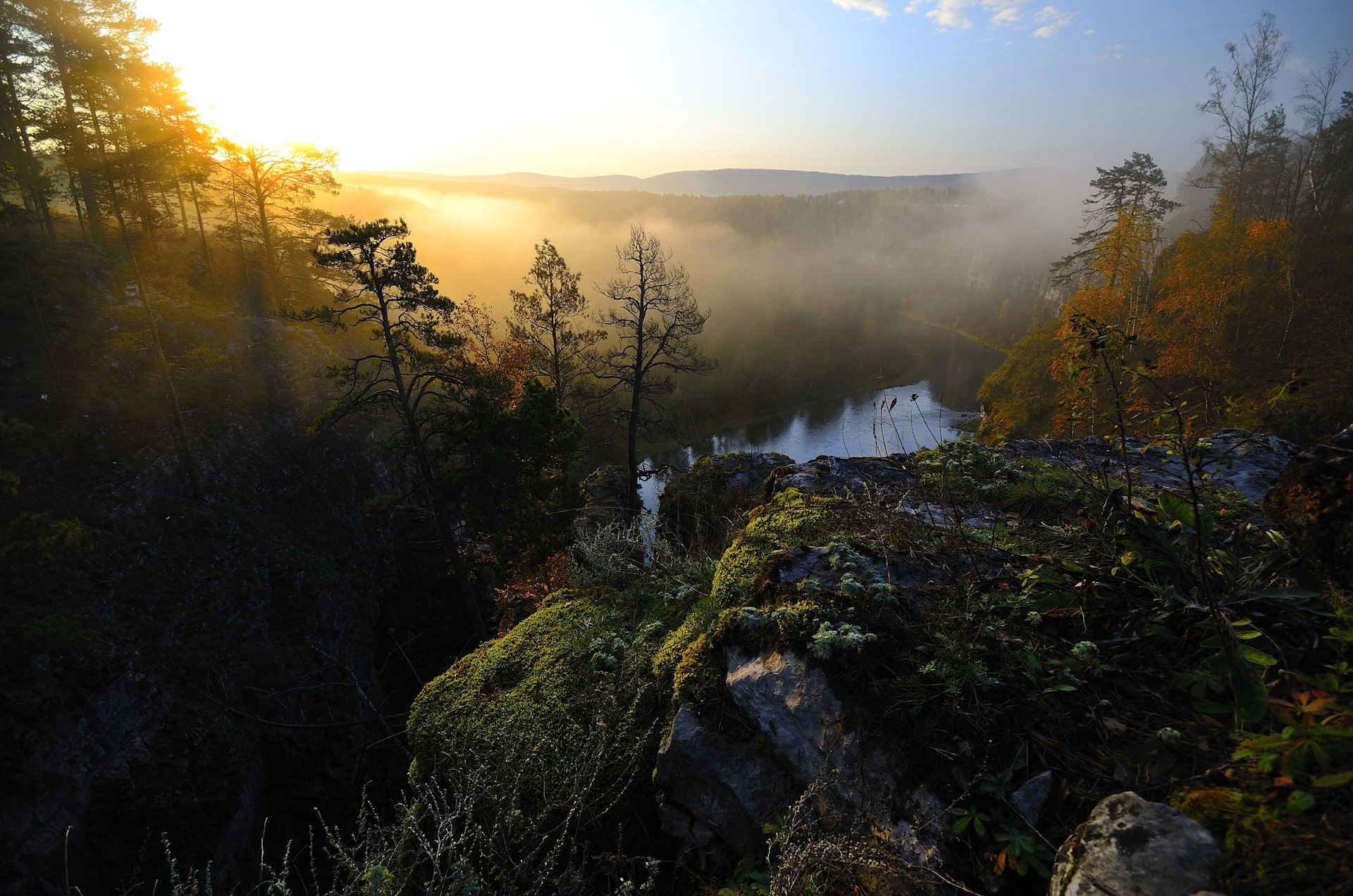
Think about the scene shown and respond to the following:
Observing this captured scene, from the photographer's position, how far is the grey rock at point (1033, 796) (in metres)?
1.95

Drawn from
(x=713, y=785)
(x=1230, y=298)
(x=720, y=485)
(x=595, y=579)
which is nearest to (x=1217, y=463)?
(x=713, y=785)

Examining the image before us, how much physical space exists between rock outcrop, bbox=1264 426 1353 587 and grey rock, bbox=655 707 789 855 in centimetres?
256

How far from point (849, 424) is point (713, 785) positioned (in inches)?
1639

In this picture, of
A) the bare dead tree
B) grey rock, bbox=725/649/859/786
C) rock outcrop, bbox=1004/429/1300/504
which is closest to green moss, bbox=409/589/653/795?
grey rock, bbox=725/649/859/786

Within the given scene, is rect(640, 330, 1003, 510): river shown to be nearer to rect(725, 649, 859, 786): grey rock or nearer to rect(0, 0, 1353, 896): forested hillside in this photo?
rect(0, 0, 1353, 896): forested hillside

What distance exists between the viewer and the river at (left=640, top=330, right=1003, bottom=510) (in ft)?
103

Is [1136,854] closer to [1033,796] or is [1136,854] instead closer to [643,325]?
[1033,796]

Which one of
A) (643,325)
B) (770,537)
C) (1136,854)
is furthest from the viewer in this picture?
(643,325)

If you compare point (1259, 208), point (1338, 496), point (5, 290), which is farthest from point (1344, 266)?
point (5, 290)

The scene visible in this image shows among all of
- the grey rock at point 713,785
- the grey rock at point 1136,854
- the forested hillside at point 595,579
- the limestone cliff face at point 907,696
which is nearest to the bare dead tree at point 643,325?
the forested hillside at point 595,579

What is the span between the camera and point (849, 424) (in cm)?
4184

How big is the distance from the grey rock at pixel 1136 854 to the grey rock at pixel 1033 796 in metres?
0.18

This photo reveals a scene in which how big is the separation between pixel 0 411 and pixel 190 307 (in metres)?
8.82

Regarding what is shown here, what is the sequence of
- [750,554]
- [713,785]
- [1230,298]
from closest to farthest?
1. [713,785]
2. [750,554]
3. [1230,298]
